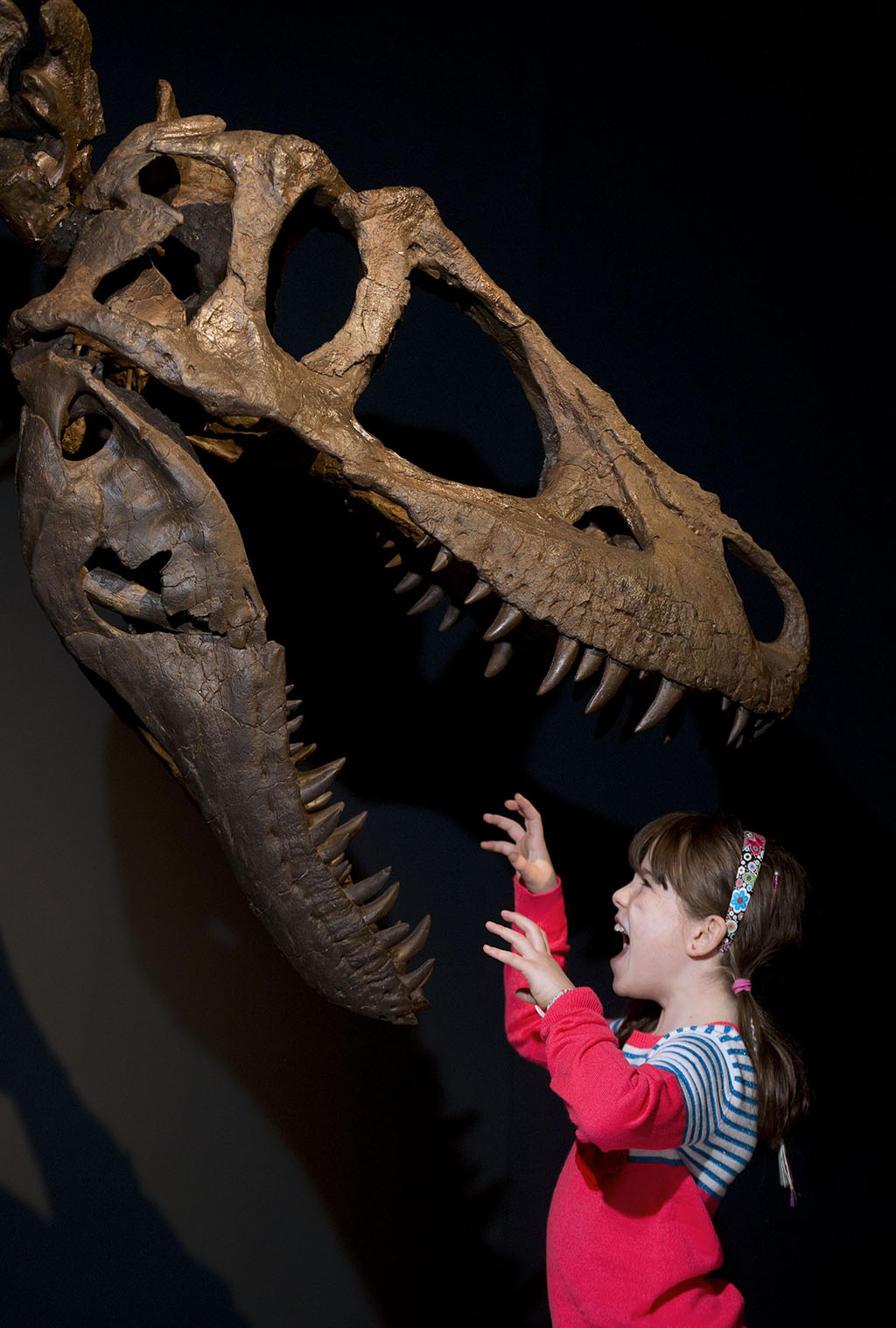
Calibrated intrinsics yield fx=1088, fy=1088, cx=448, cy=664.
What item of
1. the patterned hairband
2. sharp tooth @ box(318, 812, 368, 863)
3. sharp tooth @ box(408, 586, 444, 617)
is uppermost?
sharp tooth @ box(408, 586, 444, 617)

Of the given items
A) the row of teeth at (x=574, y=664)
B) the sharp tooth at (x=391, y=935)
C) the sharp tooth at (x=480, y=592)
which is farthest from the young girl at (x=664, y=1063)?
the sharp tooth at (x=480, y=592)

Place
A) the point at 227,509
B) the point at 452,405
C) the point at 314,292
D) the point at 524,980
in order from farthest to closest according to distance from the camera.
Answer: the point at 452,405 < the point at 314,292 < the point at 524,980 < the point at 227,509

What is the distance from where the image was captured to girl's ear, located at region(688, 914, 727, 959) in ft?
5.42

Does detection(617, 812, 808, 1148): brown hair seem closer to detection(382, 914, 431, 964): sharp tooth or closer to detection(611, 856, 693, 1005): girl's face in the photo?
detection(611, 856, 693, 1005): girl's face

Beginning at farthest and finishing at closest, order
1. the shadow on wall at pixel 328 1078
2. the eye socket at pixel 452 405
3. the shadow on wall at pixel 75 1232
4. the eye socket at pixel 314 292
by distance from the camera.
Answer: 1. the eye socket at pixel 452 405
2. the eye socket at pixel 314 292
3. the shadow on wall at pixel 328 1078
4. the shadow on wall at pixel 75 1232

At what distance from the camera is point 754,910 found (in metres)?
1.67

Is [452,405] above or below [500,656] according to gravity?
above

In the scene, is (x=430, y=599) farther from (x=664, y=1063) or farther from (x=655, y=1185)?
(x=655, y=1185)

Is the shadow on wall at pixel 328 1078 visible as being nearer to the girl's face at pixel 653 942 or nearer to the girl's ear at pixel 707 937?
the girl's face at pixel 653 942

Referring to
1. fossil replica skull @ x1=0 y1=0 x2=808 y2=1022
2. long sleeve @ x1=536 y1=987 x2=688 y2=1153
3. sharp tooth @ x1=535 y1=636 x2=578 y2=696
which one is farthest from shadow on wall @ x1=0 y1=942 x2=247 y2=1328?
sharp tooth @ x1=535 y1=636 x2=578 y2=696

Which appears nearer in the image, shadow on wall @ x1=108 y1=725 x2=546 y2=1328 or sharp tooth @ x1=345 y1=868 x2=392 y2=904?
sharp tooth @ x1=345 y1=868 x2=392 y2=904

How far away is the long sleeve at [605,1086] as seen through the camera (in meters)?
1.41

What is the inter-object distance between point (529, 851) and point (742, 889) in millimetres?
351

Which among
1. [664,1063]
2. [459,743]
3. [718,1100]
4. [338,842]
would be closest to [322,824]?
[338,842]
